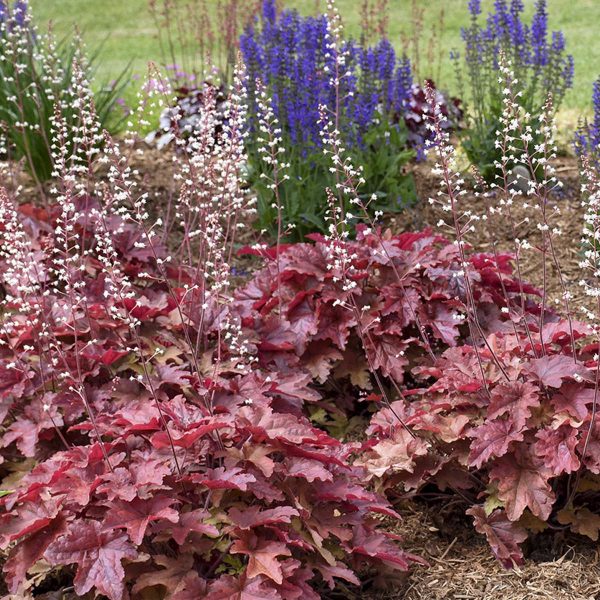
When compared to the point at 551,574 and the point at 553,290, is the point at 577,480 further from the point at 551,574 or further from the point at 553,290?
the point at 553,290

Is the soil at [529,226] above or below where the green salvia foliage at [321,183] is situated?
below

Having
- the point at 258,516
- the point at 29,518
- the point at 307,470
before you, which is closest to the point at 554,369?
the point at 307,470

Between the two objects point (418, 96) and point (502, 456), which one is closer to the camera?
point (502, 456)

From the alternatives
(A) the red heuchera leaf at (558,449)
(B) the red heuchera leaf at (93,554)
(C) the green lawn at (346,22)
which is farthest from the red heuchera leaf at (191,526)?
(C) the green lawn at (346,22)

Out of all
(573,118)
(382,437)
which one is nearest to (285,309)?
(382,437)

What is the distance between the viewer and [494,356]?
3184 millimetres

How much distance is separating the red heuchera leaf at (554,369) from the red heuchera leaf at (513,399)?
0.17 feet

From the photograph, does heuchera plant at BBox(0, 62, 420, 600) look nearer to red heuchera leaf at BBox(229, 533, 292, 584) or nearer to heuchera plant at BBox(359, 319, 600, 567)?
red heuchera leaf at BBox(229, 533, 292, 584)

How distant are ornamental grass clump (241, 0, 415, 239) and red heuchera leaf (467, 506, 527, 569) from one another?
2.56 m

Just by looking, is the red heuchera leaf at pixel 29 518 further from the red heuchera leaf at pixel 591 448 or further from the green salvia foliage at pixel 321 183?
the green salvia foliage at pixel 321 183

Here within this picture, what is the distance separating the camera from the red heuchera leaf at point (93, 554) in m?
2.62

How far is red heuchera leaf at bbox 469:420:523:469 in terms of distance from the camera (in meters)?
3.00

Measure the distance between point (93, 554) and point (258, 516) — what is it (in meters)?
0.50

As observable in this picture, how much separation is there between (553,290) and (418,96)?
2.42m
